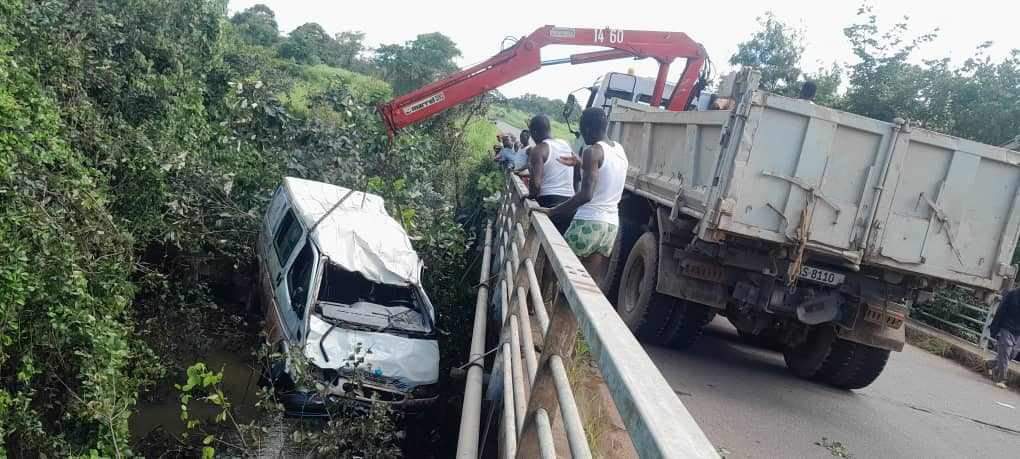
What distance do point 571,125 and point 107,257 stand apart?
796 centimetres

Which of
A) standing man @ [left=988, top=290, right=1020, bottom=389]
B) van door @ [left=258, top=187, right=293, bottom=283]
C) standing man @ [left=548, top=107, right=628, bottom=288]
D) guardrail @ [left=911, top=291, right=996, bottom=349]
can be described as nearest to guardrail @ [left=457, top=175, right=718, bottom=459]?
standing man @ [left=548, top=107, right=628, bottom=288]

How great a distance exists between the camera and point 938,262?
633cm

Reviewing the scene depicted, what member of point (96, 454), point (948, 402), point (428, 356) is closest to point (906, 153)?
point (948, 402)

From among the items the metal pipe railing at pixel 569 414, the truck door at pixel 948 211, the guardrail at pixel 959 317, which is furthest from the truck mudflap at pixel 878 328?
the guardrail at pixel 959 317

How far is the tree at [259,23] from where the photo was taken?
144 ft

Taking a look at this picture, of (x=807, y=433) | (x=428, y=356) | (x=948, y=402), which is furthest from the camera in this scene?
(x=948, y=402)

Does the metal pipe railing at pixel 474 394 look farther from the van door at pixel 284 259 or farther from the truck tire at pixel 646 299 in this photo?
the truck tire at pixel 646 299

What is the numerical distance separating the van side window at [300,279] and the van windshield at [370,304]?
148 millimetres

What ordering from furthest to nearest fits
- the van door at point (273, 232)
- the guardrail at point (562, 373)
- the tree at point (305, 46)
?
the tree at point (305, 46) → the van door at point (273, 232) → the guardrail at point (562, 373)

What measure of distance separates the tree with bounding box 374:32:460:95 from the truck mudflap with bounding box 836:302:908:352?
21958 millimetres

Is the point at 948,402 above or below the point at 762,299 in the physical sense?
below

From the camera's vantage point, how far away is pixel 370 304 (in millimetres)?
7176

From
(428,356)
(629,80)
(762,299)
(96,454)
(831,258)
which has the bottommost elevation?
(96,454)

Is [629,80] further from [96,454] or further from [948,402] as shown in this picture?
[96,454]
